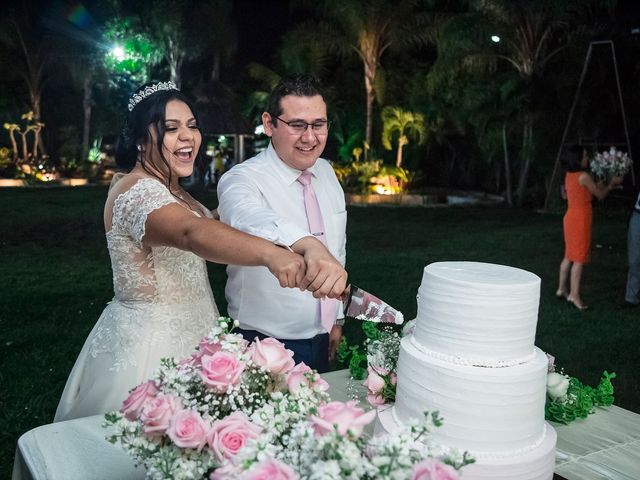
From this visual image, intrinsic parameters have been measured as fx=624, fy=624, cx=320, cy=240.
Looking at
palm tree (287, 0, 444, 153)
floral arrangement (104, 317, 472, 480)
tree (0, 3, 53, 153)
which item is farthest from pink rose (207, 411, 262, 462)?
tree (0, 3, 53, 153)

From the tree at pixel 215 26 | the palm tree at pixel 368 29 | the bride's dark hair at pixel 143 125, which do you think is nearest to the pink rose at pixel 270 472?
the bride's dark hair at pixel 143 125

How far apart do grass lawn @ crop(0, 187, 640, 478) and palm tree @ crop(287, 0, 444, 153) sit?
338 inches

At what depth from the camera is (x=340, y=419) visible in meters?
1.30

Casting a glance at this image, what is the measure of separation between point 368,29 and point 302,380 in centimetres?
2408

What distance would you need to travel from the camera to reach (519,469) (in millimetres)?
1632

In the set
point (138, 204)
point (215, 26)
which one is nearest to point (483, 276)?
point (138, 204)

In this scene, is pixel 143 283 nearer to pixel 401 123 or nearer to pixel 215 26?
pixel 401 123

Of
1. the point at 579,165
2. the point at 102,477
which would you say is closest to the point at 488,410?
the point at 102,477

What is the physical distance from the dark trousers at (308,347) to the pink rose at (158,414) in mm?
1818

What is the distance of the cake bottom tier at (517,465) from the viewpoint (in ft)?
5.25

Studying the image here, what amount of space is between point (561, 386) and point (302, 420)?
1320mm

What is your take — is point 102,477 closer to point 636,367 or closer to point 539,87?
point 636,367

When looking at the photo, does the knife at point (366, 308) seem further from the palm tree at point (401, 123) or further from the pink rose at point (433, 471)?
the palm tree at point (401, 123)

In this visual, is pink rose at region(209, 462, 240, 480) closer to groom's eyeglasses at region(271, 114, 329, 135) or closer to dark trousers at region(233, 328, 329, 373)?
dark trousers at region(233, 328, 329, 373)
